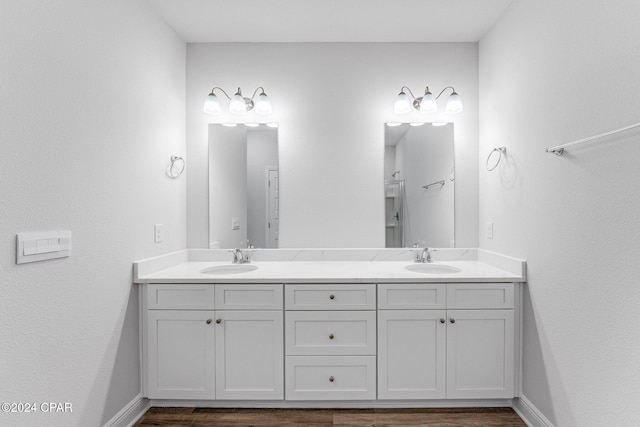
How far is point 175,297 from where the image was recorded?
6.54 ft

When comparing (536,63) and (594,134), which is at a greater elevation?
(536,63)

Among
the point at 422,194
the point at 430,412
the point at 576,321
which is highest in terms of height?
the point at 422,194

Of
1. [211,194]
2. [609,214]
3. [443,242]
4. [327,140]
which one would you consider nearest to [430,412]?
[443,242]

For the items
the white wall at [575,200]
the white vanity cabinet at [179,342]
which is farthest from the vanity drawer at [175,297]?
the white wall at [575,200]

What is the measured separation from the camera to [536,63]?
1.83 meters

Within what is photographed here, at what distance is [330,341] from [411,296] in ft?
1.74

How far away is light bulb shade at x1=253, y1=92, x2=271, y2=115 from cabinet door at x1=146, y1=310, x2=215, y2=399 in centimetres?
142

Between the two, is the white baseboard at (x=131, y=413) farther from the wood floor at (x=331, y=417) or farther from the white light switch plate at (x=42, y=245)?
the white light switch plate at (x=42, y=245)

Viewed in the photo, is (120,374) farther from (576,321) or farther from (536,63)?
(536,63)

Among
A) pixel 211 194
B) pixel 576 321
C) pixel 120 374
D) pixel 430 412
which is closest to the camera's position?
pixel 576 321

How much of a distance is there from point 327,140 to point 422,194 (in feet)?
2.67

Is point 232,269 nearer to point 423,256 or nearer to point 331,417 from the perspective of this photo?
point 331,417

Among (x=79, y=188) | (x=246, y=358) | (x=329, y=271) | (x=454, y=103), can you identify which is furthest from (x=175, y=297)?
(x=454, y=103)

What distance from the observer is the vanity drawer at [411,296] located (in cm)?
196
